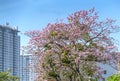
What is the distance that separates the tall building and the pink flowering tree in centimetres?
4230

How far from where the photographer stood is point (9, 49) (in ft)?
197

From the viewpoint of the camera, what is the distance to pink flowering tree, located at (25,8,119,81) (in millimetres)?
12422

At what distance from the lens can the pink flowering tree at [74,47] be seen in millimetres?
12422

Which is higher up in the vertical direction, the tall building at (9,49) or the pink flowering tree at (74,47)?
the tall building at (9,49)

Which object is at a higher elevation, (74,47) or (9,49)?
(9,49)

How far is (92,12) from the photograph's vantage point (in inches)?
512

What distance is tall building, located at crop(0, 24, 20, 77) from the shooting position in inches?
2223

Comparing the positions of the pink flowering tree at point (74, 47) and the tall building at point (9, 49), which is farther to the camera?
the tall building at point (9, 49)

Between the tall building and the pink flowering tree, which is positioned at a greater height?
the tall building

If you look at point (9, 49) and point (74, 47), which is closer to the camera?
point (74, 47)

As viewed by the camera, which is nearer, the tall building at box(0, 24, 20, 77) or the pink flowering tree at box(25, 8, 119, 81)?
the pink flowering tree at box(25, 8, 119, 81)

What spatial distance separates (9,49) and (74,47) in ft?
159

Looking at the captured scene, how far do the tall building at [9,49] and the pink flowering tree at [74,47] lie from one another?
42302 mm

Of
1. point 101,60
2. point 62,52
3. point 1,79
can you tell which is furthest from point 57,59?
point 1,79
